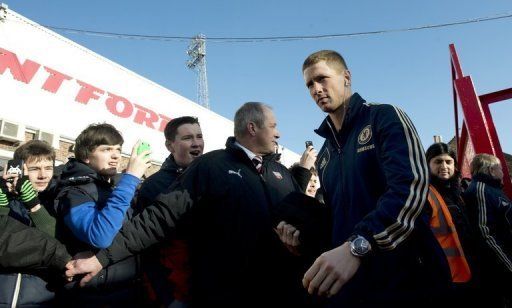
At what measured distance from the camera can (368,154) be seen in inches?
66.2

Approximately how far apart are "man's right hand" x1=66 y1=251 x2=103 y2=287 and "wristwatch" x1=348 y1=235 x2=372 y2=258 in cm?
137

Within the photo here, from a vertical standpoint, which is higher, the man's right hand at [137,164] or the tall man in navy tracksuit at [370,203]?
the man's right hand at [137,164]

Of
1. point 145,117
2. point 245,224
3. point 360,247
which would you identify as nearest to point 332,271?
point 360,247

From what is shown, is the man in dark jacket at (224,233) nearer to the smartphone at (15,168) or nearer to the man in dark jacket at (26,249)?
the man in dark jacket at (26,249)

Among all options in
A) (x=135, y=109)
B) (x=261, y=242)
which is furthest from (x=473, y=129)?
(x=135, y=109)

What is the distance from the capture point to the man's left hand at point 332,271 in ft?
4.18

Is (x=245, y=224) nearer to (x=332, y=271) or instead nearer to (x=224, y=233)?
(x=224, y=233)

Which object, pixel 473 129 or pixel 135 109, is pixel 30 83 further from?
pixel 473 129

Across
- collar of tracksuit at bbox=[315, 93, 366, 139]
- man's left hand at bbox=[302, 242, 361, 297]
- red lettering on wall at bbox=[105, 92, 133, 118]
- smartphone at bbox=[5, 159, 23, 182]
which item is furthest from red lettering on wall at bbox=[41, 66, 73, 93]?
man's left hand at bbox=[302, 242, 361, 297]

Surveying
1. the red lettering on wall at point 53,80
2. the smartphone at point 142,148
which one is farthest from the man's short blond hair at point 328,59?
the red lettering on wall at point 53,80

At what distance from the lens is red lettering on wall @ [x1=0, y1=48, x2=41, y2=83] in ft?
28.3

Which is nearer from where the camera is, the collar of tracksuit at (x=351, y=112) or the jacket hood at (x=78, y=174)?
the collar of tracksuit at (x=351, y=112)

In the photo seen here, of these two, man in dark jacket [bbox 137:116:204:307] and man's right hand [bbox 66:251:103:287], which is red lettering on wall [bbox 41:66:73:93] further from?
man's right hand [bbox 66:251:103:287]

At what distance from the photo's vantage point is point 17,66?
29.2 ft
